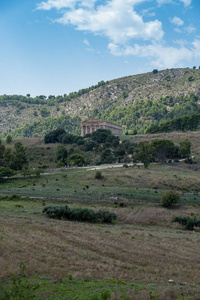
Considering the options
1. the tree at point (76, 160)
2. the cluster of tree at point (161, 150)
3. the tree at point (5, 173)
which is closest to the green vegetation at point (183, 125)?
the cluster of tree at point (161, 150)

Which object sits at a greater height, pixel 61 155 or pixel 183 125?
pixel 183 125

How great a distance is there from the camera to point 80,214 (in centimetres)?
3709

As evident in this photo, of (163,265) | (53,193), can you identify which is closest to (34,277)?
(163,265)

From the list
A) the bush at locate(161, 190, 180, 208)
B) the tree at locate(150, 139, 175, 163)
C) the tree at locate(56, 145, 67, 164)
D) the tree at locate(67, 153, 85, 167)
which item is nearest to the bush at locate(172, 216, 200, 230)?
the bush at locate(161, 190, 180, 208)

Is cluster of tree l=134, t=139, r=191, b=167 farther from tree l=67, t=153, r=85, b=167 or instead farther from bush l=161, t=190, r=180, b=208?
bush l=161, t=190, r=180, b=208

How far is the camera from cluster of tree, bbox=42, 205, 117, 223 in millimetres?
37062

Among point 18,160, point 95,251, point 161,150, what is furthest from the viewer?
point 161,150

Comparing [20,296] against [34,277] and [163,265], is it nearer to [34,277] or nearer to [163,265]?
[34,277]

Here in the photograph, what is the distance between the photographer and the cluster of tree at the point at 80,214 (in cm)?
3706

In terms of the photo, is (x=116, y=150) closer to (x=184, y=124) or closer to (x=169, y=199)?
(x=184, y=124)

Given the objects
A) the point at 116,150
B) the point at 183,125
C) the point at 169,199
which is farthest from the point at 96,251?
the point at 183,125

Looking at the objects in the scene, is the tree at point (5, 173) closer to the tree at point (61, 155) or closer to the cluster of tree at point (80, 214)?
the tree at point (61, 155)

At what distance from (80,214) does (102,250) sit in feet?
49.2

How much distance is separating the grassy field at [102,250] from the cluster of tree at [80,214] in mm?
1445
